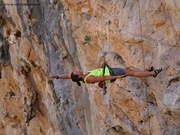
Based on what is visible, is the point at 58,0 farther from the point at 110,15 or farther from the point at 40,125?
the point at 40,125

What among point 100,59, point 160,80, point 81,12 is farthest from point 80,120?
point 160,80

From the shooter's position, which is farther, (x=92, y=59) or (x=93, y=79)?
(x=92, y=59)

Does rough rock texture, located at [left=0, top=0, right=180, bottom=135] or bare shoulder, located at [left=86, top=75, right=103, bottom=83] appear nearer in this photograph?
bare shoulder, located at [left=86, top=75, right=103, bottom=83]

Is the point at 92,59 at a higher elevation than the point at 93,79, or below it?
higher

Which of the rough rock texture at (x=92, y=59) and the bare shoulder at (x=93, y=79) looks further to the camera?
the rough rock texture at (x=92, y=59)

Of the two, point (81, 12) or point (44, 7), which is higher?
point (44, 7)

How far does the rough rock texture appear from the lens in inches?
233

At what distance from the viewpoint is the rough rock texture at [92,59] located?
5916 mm

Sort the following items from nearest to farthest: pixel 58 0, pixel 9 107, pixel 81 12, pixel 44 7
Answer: pixel 81 12
pixel 58 0
pixel 44 7
pixel 9 107

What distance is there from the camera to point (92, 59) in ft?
27.7

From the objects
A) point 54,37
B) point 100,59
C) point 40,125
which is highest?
point 54,37

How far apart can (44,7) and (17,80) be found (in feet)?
Result: 13.7

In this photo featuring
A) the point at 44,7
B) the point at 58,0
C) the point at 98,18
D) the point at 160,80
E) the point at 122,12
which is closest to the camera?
the point at 160,80

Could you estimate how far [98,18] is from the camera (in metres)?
7.55
